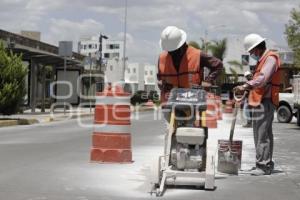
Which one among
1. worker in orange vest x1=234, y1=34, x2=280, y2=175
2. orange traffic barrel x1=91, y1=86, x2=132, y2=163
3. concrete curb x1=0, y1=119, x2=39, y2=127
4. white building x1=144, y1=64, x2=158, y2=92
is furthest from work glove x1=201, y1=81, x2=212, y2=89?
white building x1=144, y1=64, x2=158, y2=92

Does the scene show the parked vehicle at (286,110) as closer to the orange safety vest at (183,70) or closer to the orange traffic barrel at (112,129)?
the orange traffic barrel at (112,129)

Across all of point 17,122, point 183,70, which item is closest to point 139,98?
point 17,122

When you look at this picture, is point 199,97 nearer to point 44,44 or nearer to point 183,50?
point 183,50

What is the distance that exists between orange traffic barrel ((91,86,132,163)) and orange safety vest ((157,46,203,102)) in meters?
1.79

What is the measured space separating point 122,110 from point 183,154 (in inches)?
102

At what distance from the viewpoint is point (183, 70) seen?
9195mm

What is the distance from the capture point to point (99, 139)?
1096cm

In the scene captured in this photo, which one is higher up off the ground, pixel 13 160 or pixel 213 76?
pixel 213 76

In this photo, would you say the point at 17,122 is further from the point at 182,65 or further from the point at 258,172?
the point at 182,65

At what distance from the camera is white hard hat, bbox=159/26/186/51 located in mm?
8875

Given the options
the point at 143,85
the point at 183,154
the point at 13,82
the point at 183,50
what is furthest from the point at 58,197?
the point at 143,85

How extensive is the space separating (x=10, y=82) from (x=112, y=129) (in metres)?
14.2

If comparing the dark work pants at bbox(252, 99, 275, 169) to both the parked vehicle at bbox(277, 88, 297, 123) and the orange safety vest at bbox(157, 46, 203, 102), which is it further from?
the parked vehicle at bbox(277, 88, 297, 123)

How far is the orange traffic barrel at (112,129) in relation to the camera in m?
10.9
